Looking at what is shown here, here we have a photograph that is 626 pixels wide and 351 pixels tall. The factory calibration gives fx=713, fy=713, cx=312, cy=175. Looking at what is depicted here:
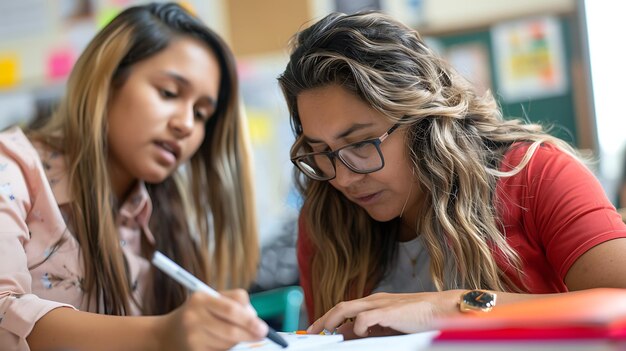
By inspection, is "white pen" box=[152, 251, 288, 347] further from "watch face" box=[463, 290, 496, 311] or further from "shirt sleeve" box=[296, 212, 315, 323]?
"shirt sleeve" box=[296, 212, 315, 323]

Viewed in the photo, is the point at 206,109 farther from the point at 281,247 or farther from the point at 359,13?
the point at 281,247

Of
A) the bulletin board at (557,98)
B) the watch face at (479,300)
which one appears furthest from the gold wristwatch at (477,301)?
the bulletin board at (557,98)

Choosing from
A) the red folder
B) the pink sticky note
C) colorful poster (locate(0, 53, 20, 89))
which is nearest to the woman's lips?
the red folder

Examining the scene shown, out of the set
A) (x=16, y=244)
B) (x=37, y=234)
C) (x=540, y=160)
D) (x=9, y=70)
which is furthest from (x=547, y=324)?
(x=9, y=70)

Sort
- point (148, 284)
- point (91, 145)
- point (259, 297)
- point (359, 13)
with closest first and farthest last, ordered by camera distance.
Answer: point (359, 13) < point (91, 145) < point (148, 284) < point (259, 297)

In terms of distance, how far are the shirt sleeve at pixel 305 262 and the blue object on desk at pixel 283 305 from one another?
1.32 feet

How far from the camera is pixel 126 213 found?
161 centimetres

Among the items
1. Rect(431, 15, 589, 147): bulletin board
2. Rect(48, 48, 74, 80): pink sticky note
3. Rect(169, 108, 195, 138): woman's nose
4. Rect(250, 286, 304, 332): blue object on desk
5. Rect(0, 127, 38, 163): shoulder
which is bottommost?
Rect(250, 286, 304, 332): blue object on desk

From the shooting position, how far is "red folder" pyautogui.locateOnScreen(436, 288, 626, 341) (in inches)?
21.8

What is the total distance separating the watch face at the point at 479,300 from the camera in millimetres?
979

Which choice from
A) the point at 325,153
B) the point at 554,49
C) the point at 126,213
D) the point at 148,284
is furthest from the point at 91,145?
the point at 554,49

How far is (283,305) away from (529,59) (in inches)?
60.3

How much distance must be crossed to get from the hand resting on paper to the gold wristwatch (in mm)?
10

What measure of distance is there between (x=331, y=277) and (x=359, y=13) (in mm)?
494
